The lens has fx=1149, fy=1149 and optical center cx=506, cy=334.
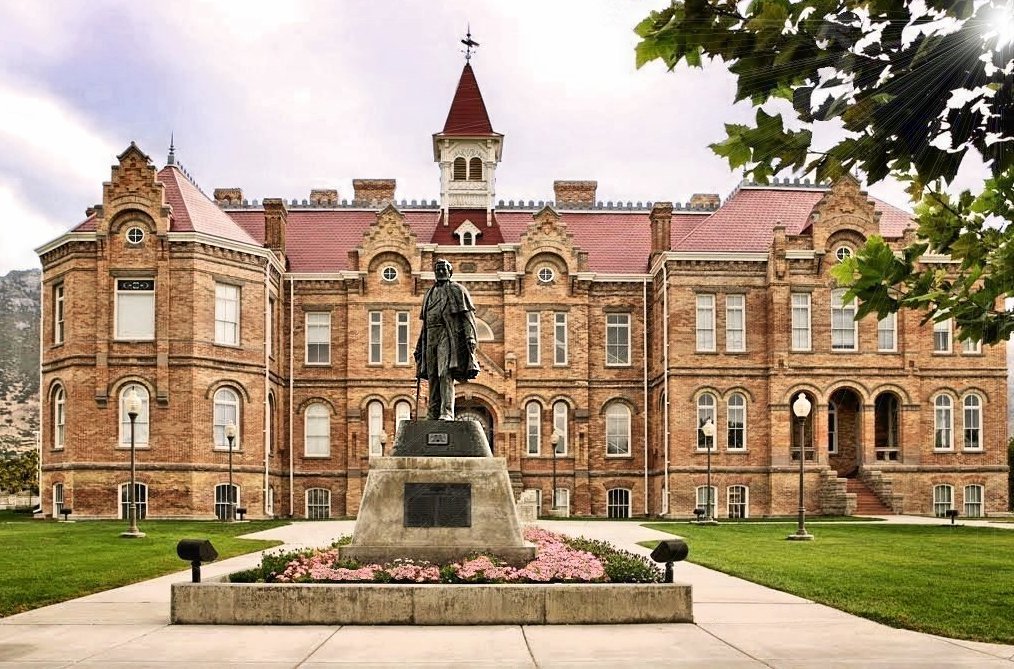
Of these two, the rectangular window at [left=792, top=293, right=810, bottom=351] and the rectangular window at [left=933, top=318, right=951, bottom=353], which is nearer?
the rectangular window at [left=792, top=293, right=810, bottom=351]

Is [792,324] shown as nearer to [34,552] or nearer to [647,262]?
[647,262]

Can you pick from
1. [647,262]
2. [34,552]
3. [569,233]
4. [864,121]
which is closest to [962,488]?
[647,262]

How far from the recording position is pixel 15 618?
44.7 ft

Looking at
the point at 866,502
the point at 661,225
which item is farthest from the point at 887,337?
the point at 661,225

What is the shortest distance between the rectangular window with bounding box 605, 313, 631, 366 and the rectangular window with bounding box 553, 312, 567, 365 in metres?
1.85

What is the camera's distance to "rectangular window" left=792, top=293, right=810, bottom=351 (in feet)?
147

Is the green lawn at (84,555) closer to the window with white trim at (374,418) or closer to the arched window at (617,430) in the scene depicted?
the window with white trim at (374,418)

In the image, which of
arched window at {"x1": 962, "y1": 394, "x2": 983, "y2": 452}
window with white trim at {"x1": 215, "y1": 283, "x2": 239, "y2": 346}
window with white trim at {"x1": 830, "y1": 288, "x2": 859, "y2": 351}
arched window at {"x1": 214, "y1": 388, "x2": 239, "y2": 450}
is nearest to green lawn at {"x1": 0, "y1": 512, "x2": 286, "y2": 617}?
arched window at {"x1": 214, "y1": 388, "x2": 239, "y2": 450}

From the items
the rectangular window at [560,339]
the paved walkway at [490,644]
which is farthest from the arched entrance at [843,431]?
the paved walkway at [490,644]

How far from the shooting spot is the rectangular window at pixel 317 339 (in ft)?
155

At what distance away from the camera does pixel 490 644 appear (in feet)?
37.7

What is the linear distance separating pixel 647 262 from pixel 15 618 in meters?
38.1

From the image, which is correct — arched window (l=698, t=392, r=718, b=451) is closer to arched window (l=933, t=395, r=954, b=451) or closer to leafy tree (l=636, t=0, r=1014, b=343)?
arched window (l=933, t=395, r=954, b=451)

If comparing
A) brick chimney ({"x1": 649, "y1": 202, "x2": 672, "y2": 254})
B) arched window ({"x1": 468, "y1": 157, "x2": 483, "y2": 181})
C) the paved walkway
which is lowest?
the paved walkway
